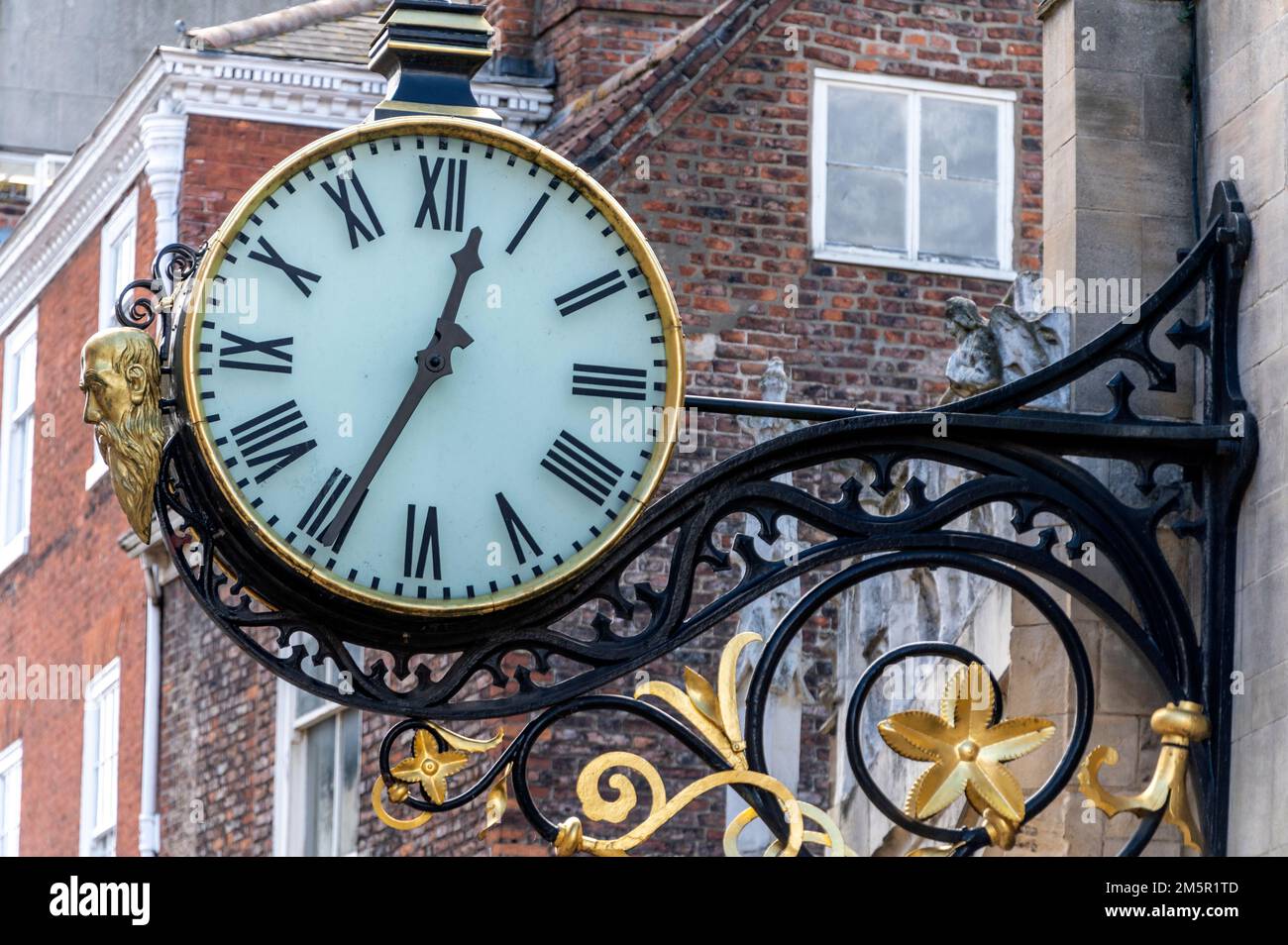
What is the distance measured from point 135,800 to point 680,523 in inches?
543


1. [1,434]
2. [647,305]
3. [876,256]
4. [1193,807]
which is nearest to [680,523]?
[647,305]

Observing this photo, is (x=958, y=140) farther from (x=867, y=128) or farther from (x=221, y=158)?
(x=221, y=158)

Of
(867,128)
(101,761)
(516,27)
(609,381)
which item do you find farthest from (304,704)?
(609,381)

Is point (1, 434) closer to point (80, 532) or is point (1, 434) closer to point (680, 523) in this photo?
point (80, 532)

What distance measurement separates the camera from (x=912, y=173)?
17.1 metres

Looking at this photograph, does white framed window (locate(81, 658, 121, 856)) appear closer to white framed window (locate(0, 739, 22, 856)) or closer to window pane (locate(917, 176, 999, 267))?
white framed window (locate(0, 739, 22, 856))

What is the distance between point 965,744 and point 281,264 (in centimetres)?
188

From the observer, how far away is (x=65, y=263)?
2189cm

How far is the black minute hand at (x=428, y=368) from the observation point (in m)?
6.50

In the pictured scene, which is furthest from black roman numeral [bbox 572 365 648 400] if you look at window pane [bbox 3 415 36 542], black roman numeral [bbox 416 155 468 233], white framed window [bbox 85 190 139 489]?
window pane [bbox 3 415 36 542]

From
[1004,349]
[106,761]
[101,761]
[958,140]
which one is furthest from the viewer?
[101,761]

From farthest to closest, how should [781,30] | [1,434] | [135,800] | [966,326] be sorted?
[1,434] → [135,800] → [781,30] → [966,326]

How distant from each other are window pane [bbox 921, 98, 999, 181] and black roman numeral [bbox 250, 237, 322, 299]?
10.9 metres

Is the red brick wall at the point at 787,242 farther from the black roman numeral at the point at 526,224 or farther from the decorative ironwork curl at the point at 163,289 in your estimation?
the decorative ironwork curl at the point at 163,289
